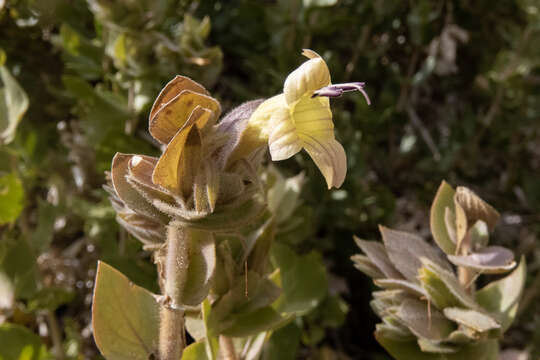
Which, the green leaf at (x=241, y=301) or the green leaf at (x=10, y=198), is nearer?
the green leaf at (x=241, y=301)

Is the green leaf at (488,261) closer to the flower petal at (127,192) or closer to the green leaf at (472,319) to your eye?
the green leaf at (472,319)

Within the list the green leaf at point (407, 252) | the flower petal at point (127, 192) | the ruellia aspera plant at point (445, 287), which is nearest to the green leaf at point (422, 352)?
the ruellia aspera plant at point (445, 287)

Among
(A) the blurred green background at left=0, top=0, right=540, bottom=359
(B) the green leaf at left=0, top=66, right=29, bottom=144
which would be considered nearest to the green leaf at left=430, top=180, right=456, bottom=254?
(A) the blurred green background at left=0, top=0, right=540, bottom=359

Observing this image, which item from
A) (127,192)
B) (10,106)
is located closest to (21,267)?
(10,106)

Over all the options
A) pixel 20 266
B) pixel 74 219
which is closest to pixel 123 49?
pixel 20 266

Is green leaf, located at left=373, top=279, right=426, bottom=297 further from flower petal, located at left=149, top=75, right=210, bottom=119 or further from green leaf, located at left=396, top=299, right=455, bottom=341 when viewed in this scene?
flower petal, located at left=149, top=75, right=210, bottom=119

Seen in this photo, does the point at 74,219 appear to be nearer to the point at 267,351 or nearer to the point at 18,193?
the point at 18,193
